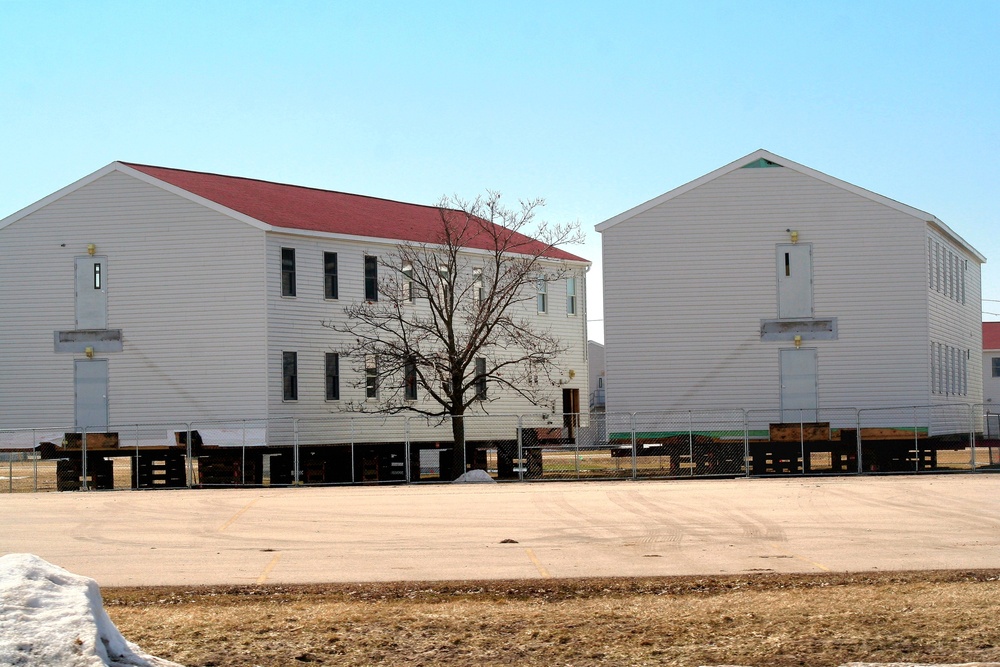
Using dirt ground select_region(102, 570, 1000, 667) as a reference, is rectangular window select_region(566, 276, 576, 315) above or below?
above

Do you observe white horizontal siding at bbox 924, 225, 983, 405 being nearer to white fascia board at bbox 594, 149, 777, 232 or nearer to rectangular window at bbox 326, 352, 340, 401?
white fascia board at bbox 594, 149, 777, 232

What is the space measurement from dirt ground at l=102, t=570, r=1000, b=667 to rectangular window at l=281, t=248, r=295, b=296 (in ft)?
87.4

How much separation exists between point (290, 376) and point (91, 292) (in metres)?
6.90

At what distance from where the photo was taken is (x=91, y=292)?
38.8 m

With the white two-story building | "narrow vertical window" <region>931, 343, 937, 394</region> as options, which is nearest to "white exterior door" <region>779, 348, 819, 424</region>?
"narrow vertical window" <region>931, 343, 937, 394</region>

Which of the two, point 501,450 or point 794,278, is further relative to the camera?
point 794,278

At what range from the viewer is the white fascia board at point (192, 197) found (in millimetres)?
37562

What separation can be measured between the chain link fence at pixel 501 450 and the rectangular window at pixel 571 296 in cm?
1029

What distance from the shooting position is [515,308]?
46.6 meters

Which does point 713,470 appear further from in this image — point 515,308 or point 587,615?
point 587,615

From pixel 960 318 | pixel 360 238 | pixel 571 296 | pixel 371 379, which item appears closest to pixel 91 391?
pixel 371 379

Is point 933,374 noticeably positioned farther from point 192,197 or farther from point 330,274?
point 192,197

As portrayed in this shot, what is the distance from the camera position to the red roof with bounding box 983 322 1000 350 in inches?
2899

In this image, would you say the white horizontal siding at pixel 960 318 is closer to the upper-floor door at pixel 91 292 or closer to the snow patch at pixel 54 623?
the upper-floor door at pixel 91 292
